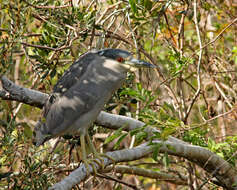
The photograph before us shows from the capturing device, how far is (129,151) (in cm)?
324

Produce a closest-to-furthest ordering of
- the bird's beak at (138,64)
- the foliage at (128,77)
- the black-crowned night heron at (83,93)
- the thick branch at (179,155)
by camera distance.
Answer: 1. the thick branch at (179,155)
2. the foliage at (128,77)
3. the bird's beak at (138,64)
4. the black-crowned night heron at (83,93)

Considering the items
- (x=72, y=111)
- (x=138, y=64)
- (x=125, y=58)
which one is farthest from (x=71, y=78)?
(x=138, y=64)

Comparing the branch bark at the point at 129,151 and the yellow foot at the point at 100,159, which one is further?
the yellow foot at the point at 100,159

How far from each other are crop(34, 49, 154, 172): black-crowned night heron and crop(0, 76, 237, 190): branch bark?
16 centimetres

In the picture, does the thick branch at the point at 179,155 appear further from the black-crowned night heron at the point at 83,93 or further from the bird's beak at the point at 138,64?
the bird's beak at the point at 138,64

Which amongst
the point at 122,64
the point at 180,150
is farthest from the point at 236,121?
the point at 122,64

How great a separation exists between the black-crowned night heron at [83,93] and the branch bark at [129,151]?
0.52 ft

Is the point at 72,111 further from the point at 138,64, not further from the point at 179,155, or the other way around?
the point at 179,155

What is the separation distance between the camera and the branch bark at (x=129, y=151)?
308 cm

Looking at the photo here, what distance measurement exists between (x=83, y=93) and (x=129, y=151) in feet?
2.14

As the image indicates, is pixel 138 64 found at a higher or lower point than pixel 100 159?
higher

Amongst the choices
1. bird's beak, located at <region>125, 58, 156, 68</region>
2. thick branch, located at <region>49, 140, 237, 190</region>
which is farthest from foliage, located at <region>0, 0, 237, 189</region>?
bird's beak, located at <region>125, 58, 156, 68</region>

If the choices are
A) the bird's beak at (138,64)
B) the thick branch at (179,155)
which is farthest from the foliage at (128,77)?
the bird's beak at (138,64)

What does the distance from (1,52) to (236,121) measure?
2712 millimetres
